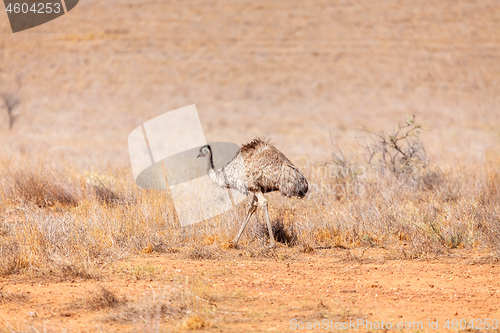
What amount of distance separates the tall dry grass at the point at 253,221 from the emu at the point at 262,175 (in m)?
0.51

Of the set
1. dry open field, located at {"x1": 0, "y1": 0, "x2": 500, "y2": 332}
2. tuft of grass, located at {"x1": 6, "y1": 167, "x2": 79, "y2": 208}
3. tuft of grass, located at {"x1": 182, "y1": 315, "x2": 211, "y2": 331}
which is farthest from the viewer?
tuft of grass, located at {"x1": 6, "y1": 167, "x2": 79, "y2": 208}

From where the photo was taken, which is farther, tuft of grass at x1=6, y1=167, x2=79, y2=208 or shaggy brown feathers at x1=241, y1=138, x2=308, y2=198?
tuft of grass at x1=6, y1=167, x2=79, y2=208

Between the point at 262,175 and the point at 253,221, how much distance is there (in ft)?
2.88

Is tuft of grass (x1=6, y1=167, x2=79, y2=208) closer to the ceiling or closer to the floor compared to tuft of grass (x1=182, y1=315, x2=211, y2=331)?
closer to the ceiling

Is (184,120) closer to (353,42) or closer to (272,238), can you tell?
(353,42)

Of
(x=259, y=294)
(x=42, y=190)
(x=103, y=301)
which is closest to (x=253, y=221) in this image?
(x=259, y=294)

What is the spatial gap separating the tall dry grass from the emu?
51cm

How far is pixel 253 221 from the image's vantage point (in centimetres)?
804

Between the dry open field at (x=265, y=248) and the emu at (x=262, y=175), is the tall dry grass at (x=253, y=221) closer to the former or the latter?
the dry open field at (x=265, y=248)

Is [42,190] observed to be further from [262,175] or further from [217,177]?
[262,175]

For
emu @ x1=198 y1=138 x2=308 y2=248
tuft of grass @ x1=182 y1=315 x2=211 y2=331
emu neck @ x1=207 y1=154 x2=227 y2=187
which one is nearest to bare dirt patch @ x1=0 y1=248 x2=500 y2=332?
tuft of grass @ x1=182 y1=315 x2=211 y2=331

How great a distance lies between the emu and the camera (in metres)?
7.28

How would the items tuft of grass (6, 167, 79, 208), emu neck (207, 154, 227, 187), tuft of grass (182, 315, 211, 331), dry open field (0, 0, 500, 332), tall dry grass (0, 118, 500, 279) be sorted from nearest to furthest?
tuft of grass (182, 315, 211, 331) < dry open field (0, 0, 500, 332) < tall dry grass (0, 118, 500, 279) < emu neck (207, 154, 227, 187) < tuft of grass (6, 167, 79, 208)

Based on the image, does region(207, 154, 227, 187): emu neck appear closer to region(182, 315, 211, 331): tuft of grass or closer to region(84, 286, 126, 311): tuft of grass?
region(84, 286, 126, 311): tuft of grass
